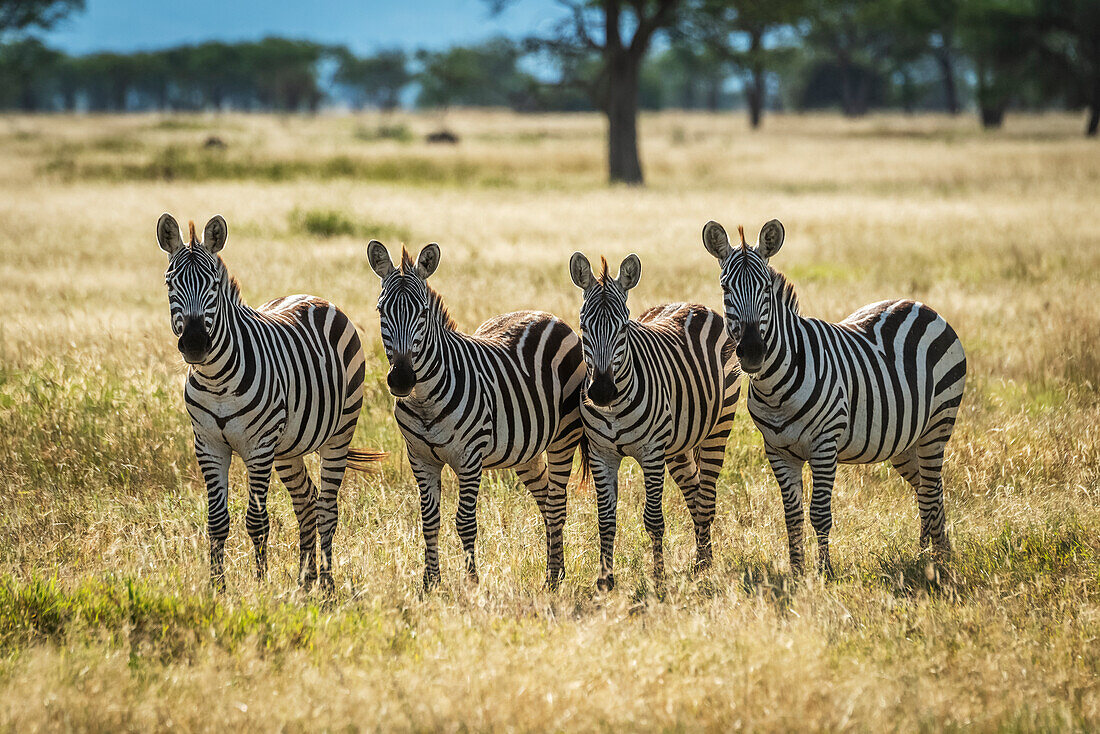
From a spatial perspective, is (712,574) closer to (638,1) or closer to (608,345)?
(608,345)

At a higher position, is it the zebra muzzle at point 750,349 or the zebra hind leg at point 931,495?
the zebra muzzle at point 750,349

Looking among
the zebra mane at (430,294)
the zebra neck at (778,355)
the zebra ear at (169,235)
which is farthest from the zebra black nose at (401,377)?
the zebra neck at (778,355)

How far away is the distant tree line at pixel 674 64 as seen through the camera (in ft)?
96.0

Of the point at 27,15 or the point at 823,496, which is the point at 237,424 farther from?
the point at 27,15

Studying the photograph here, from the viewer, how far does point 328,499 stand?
18.7 ft

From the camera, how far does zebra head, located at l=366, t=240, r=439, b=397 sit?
4.73m

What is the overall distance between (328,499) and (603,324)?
6.63ft

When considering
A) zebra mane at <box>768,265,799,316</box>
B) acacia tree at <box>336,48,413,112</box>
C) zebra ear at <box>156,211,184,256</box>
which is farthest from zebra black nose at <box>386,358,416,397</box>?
acacia tree at <box>336,48,413,112</box>

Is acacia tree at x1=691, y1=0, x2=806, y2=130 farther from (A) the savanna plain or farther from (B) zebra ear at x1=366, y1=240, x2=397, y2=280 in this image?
(B) zebra ear at x1=366, y1=240, x2=397, y2=280

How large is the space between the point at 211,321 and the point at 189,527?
5.88 feet

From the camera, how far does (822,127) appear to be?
61500 mm

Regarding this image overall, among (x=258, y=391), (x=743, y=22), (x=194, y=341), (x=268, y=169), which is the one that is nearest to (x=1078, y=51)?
(x=743, y=22)

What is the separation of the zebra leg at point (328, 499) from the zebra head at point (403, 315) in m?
1.20

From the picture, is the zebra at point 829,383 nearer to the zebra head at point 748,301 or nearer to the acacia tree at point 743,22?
the zebra head at point 748,301
